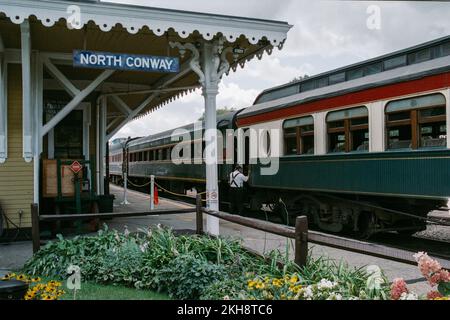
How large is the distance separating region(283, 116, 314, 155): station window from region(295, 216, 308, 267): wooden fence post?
6734 mm

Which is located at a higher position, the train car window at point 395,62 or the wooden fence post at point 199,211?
the train car window at point 395,62

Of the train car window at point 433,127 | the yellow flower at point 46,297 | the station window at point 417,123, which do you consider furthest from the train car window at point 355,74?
the yellow flower at point 46,297

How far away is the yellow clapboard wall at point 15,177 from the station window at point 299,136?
6093mm

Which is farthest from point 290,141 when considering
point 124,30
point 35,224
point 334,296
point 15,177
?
point 334,296

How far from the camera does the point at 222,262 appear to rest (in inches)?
229

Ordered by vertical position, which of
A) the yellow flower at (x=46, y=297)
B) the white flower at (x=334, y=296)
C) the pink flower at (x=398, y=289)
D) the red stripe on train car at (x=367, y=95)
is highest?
the red stripe on train car at (x=367, y=95)

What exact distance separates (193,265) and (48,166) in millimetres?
5418

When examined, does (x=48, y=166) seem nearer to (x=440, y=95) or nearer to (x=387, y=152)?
(x=387, y=152)

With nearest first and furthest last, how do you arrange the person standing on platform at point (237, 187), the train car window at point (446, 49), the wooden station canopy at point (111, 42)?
the wooden station canopy at point (111, 42), the train car window at point (446, 49), the person standing on platform at point (237, 187)

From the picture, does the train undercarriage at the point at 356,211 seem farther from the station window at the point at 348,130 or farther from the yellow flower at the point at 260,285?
the yellow flower at the point at 260,285

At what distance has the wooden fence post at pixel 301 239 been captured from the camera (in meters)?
4.74

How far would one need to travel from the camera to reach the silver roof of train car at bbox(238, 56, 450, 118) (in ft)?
28.0

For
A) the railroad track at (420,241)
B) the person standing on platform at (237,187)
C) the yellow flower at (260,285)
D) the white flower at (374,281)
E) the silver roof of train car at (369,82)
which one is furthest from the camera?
the person standing on platform at (237,187)

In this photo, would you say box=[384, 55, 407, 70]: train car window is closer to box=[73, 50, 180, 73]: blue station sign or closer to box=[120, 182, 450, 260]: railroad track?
box=[120, 182, 450, 260]: railroad track
